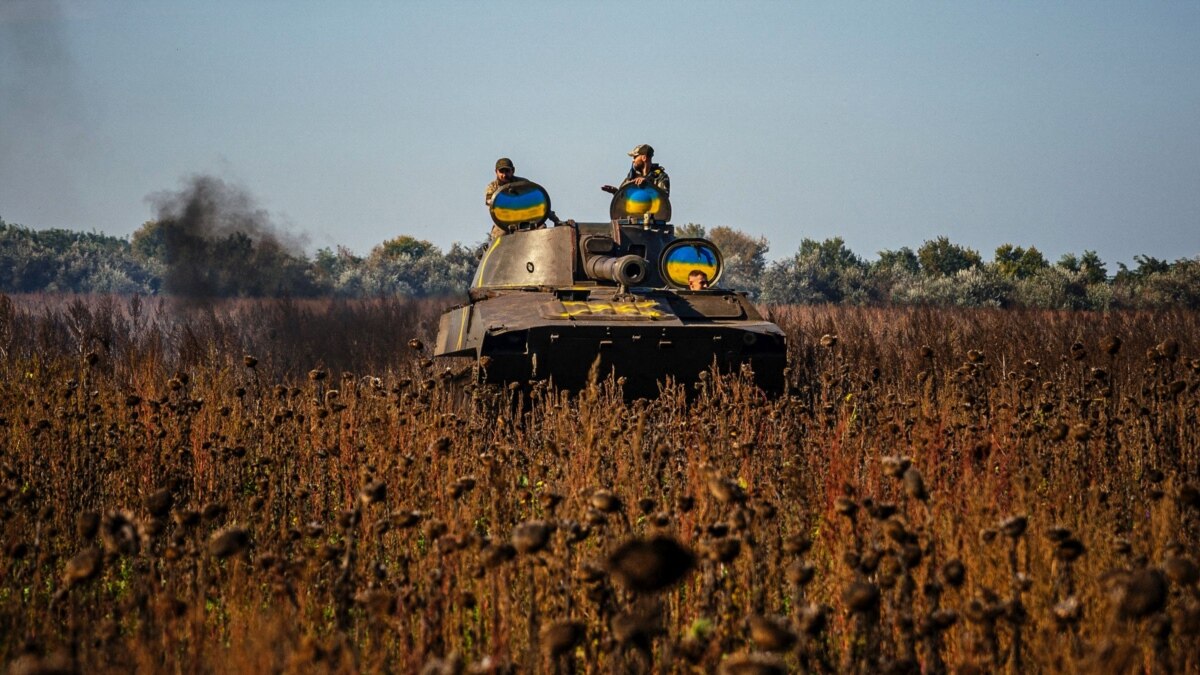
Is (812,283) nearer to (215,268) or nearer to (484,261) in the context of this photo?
(215,268)

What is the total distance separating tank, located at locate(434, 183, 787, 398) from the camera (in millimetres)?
9336

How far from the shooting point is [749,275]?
4950cm

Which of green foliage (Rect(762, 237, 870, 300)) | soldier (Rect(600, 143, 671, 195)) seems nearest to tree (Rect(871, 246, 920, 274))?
green foliage (Rect(762, 237, 870, 300))

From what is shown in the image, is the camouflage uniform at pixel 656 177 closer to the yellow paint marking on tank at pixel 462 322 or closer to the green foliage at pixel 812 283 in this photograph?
the yellow paint marking on tank at pixel 462 322

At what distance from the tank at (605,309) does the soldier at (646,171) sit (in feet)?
0.69

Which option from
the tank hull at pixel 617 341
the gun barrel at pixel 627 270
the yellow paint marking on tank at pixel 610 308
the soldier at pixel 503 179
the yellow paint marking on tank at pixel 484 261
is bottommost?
the tank hull at pixel 617 341

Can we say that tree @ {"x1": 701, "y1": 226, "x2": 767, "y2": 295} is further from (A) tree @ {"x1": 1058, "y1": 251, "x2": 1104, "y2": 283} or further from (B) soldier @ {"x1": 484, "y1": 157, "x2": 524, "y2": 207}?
(B) soldier @ {"x1": 484, "y1": 157, "x2": 524, "y2": 207}

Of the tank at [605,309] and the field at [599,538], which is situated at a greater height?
the tank at [605,309]

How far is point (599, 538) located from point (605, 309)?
5015 millimetres

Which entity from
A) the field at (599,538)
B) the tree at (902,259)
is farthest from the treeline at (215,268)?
the tree at (902,259)

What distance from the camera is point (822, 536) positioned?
5832 mm

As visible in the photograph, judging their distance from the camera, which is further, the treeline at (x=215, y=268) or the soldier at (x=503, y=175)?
the treeline at (x=215, y=268)

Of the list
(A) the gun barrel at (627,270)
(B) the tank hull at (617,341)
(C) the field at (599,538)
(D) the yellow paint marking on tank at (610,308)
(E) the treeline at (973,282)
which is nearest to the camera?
(C) the field at (599,538)

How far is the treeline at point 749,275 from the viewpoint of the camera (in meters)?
28.1
